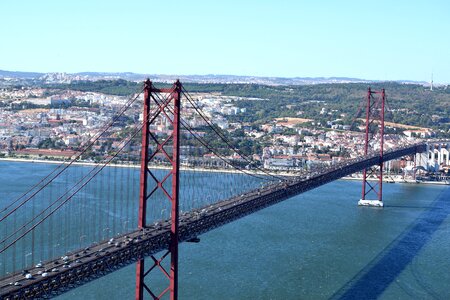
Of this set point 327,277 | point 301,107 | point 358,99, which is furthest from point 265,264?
point 358,99

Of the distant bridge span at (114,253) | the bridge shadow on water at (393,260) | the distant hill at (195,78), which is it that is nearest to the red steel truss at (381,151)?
the bridge shadow on water at (393,260)

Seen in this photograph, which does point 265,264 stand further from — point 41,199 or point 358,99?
point 358,99

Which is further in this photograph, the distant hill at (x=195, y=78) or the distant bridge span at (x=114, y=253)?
the distant hill at (x=195, y=78)

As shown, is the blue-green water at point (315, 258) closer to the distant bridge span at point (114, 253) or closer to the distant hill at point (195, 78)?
the distant bridge span at point (114, 253)

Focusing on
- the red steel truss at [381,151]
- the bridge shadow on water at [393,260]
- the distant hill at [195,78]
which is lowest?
the bridge shadow on water at [393,260]

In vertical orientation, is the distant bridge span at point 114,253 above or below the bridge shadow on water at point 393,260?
above
